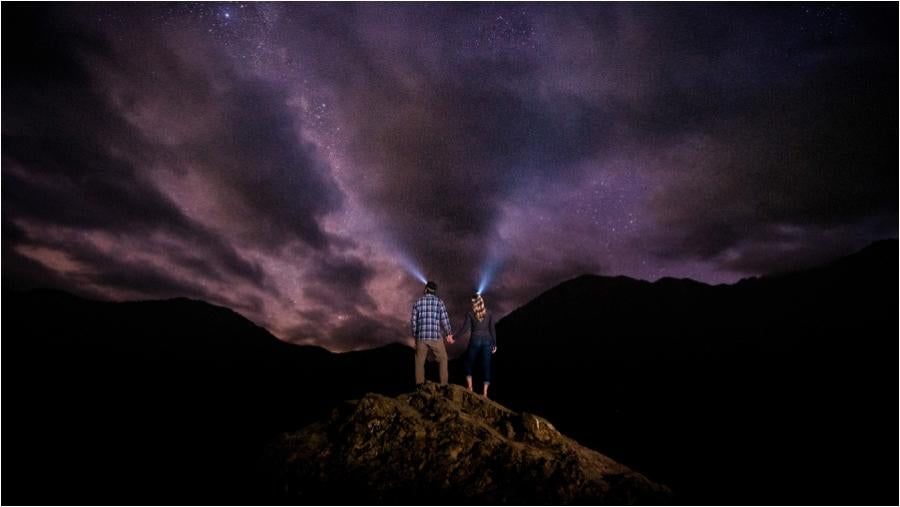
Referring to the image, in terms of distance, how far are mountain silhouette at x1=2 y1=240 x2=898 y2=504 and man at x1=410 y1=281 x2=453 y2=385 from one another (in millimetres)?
3054

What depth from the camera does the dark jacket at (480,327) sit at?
931 cm

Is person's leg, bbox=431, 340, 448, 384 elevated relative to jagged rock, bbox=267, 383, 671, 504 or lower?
elevated

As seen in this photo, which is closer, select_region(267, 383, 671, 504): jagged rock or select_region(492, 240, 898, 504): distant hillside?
select_region(267, 383, 671, 504): jagged rock

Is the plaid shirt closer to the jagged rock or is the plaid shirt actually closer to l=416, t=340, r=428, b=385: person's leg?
l=416, t=340, r=428, b=385: person's leg

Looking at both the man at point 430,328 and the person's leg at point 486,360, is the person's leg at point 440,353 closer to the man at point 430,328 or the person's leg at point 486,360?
the man at point 430,328

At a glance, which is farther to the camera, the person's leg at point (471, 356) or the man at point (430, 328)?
the person's leg at point (471, 356)

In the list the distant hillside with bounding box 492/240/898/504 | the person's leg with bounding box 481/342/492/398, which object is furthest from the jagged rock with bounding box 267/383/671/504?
the person's leg with bounding box 481/342/492/398

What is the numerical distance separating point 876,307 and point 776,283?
28.6 m

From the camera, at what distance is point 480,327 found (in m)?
9.37

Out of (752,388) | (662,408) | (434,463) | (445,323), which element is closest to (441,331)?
(445,323)

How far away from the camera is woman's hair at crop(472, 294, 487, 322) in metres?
9.35

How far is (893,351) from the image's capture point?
38.0 metres

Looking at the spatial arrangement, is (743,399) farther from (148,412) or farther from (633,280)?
(633,280)

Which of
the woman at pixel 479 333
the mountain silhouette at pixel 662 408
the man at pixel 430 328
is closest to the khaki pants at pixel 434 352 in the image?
the man at pixel 430 328
